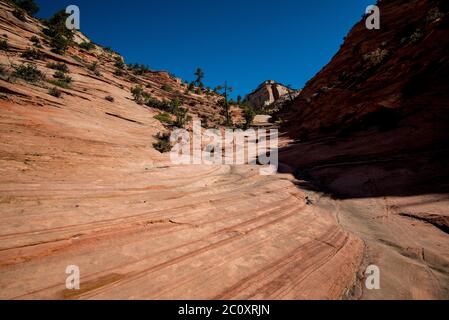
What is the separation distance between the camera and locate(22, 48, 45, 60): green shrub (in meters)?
16.5

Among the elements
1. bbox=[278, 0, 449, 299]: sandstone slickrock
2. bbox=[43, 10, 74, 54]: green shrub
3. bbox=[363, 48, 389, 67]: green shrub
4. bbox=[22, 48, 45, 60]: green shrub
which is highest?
bbox=[43, 10, 74, 54]: green shrub

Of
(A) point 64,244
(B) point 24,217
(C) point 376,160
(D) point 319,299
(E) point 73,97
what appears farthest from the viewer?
(E) point 73,97

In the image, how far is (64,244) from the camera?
3840 mm

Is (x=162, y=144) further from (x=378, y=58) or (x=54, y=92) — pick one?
(x=378, y=58)

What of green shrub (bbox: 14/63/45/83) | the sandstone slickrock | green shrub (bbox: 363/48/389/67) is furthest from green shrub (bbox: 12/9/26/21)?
green shrub (bbox: 363/48/389/67)

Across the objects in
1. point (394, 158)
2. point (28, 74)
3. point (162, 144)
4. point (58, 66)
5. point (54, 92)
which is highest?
point (58, 66)

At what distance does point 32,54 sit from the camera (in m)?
17.0

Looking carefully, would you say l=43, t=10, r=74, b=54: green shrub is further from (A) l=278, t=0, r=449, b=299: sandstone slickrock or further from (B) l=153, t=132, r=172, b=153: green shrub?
(A) l=278, t=0, r=449, b=299: sandstone slickrock

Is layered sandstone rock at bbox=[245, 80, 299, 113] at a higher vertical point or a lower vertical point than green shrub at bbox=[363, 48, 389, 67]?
higher

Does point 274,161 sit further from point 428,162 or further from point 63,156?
point 63,156

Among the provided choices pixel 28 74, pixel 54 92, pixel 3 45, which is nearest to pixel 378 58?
pixel 54 92

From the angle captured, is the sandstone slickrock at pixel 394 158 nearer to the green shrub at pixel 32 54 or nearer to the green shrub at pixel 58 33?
the green shrub at pixel 32 54

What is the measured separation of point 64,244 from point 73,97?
12.4m
